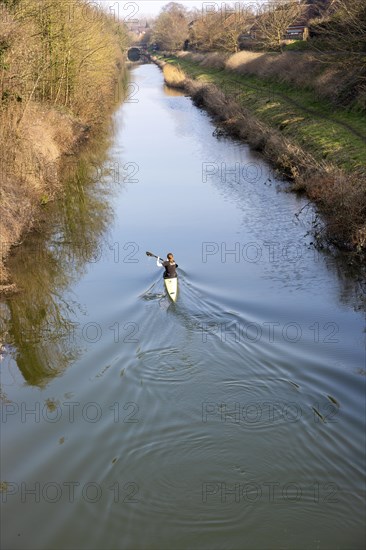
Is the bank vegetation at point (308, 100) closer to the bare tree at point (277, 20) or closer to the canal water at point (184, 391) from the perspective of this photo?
the bare tree at point (277, 20)

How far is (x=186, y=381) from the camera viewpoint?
12852mm

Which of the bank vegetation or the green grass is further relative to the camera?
the green grass

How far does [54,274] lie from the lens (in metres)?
Answer: 19.6

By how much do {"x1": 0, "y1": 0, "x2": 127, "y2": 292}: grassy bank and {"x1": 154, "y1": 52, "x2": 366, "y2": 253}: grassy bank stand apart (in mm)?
10399

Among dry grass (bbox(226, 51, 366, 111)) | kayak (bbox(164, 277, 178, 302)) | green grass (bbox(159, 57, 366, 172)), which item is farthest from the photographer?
dry grass (bbox(226, 51, 366, 111))

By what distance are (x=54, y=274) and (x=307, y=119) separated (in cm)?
2061

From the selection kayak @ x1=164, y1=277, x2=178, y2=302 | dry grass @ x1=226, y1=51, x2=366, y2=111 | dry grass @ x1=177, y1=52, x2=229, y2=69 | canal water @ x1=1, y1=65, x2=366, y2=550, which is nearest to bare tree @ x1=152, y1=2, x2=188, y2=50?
dry grass @ x1=177, y1=52, x2=229, y2=69

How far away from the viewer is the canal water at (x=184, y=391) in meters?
9.42

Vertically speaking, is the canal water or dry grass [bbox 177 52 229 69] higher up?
dry grass [bbox 177 52 229 69]

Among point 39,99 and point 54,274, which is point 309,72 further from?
point 54,274

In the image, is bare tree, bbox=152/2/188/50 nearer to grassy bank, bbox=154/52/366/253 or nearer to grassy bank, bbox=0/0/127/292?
grassy bank, bbox=154/52/366/253

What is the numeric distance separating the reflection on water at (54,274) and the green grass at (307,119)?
1017cm

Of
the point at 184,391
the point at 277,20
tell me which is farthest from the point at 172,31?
the point at 184,391

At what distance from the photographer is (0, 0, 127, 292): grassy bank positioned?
23172mm
